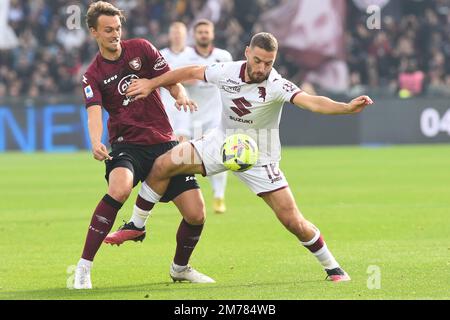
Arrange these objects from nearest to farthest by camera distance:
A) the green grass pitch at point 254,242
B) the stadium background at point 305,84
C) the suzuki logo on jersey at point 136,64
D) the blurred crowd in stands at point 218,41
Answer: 1. the green grass pitch at point 254,242
2. the suzuki logo on jersey at point 136,64
3. the stadium background at point 305,84
4. the blurred crowd in stands at point 218,41

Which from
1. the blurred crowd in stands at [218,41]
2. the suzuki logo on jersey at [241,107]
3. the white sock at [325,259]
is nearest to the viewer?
the suzuki logo on jersey at [241,107]

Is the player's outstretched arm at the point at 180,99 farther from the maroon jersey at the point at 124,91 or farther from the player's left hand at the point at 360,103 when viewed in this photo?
the player's left hand at the point at 360,103

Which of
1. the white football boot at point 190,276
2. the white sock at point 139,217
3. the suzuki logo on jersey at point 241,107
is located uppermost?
the suzuki logo on jersey at point 241,107

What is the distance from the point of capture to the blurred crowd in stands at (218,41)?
3002 centimetres

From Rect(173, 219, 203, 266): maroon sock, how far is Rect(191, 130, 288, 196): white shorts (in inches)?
19.8

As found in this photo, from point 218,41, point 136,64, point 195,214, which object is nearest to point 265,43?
point 136,64

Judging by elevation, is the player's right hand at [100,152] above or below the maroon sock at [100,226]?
above

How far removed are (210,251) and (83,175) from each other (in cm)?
1052

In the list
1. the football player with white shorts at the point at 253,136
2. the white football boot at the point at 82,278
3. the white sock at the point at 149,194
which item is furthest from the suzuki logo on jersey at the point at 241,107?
the white football boot at the point at 82,278

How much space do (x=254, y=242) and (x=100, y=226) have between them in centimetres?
339

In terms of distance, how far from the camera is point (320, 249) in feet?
30.6

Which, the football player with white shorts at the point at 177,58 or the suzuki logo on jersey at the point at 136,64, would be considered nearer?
the suzuki logo on jersey at the point at 136,64
